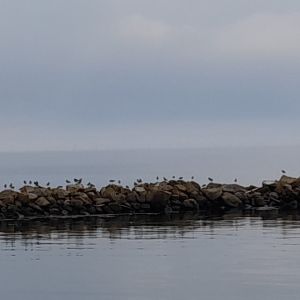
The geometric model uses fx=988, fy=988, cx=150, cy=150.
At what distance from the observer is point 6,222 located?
3084 cm

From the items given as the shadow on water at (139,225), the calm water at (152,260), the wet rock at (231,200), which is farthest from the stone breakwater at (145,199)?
the calm water at (152,260)

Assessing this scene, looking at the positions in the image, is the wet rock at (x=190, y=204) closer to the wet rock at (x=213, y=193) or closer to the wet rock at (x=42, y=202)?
the wet rock at (x=213, y=193)

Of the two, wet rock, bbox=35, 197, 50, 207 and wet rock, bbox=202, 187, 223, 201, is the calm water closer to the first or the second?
wet rock, bbox=35, 197, 50, 207

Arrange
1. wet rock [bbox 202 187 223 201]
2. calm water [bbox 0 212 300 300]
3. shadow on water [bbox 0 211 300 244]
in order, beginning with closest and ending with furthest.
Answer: calm water [bbox 0 212 300 300]
shadow on water [bbox 0 211 300 244]
wet rock [bbox 202 187 223 201]

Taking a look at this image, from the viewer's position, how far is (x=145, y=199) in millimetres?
34688

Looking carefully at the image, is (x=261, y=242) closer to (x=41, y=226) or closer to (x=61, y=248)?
(x=61, y=248)

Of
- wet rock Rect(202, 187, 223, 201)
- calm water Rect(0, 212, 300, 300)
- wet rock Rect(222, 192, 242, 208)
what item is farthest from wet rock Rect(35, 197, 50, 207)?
wet rock Rect(222, 192, 242, 208)

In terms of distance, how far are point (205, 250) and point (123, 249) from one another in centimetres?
195

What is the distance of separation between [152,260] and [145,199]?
1378cm

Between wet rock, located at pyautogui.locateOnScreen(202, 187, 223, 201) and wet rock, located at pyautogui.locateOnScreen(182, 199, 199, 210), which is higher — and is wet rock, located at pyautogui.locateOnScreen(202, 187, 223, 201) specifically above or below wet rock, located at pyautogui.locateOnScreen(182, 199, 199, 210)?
above

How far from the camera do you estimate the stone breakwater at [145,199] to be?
Result: 33.2m

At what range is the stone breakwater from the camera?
33156 millimetres

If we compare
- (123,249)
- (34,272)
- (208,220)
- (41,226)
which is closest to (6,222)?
(41,226)

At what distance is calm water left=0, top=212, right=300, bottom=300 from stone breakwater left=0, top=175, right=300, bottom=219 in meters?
2.84
